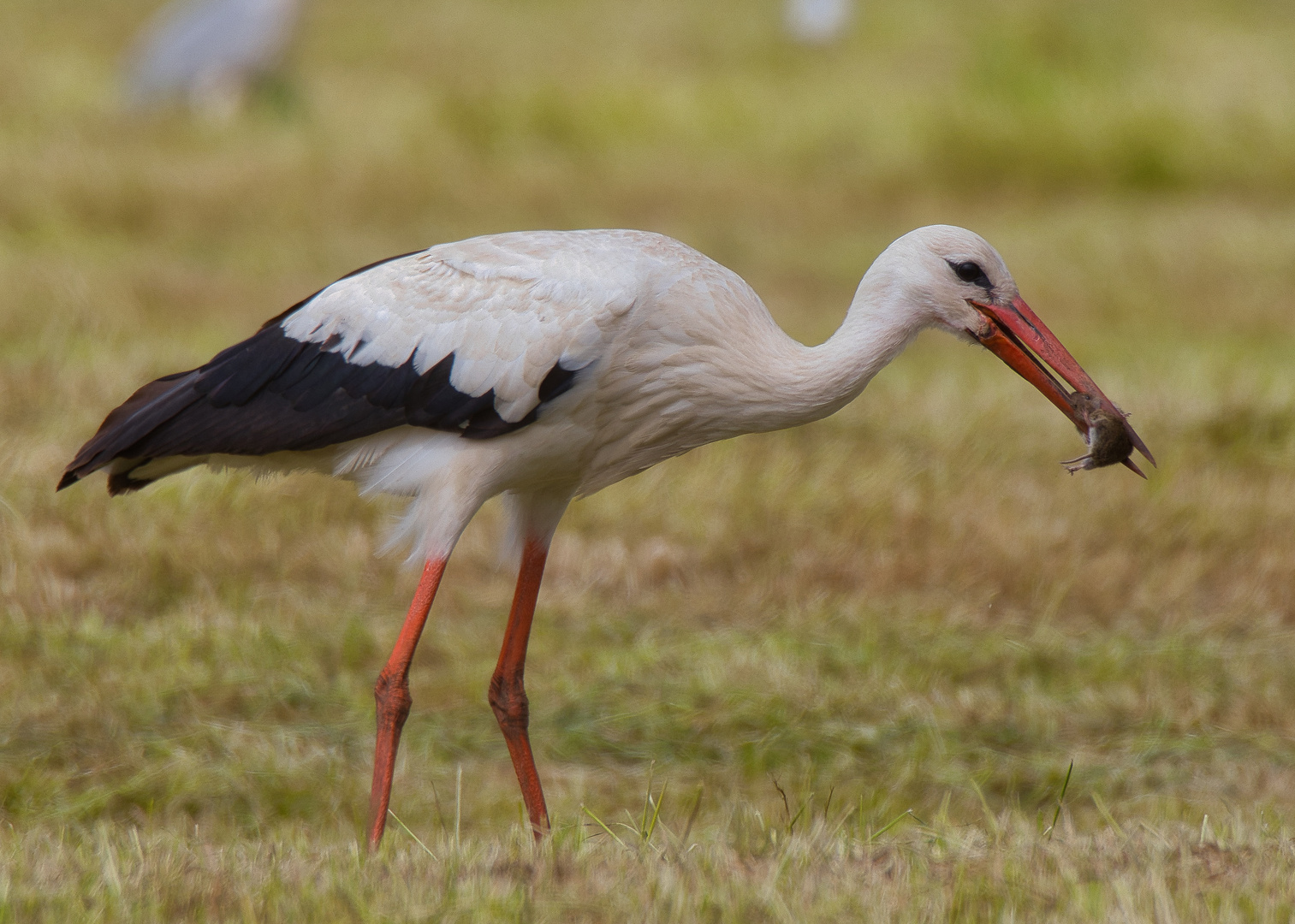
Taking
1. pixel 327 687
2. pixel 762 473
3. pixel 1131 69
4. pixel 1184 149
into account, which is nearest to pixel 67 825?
pixel 327 687

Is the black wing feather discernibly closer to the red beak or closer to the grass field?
the grass field

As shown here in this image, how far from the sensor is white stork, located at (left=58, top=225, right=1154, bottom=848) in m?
3.53

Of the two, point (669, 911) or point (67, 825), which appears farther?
point (67, 825)

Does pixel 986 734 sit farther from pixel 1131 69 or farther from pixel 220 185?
pixel 1131 69

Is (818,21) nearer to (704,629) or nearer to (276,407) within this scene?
(704,629)

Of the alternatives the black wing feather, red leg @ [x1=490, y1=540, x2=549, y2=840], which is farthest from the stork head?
red leg @ [x1=490, y1=540, x2=549, y2=840]

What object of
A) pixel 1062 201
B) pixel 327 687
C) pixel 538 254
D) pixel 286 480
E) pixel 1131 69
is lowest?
pixel 327 687

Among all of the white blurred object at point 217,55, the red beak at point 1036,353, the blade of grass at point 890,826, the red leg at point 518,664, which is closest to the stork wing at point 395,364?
the red leg at point 518,664

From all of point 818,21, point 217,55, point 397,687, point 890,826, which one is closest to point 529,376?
point 397,687

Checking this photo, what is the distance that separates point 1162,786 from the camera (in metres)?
4.21

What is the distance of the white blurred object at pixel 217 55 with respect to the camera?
14.3 metres

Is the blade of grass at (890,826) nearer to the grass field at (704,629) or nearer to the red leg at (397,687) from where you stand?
the grass field at (704,629)

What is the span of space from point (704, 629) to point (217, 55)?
11141 mm

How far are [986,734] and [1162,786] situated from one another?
0.51m
